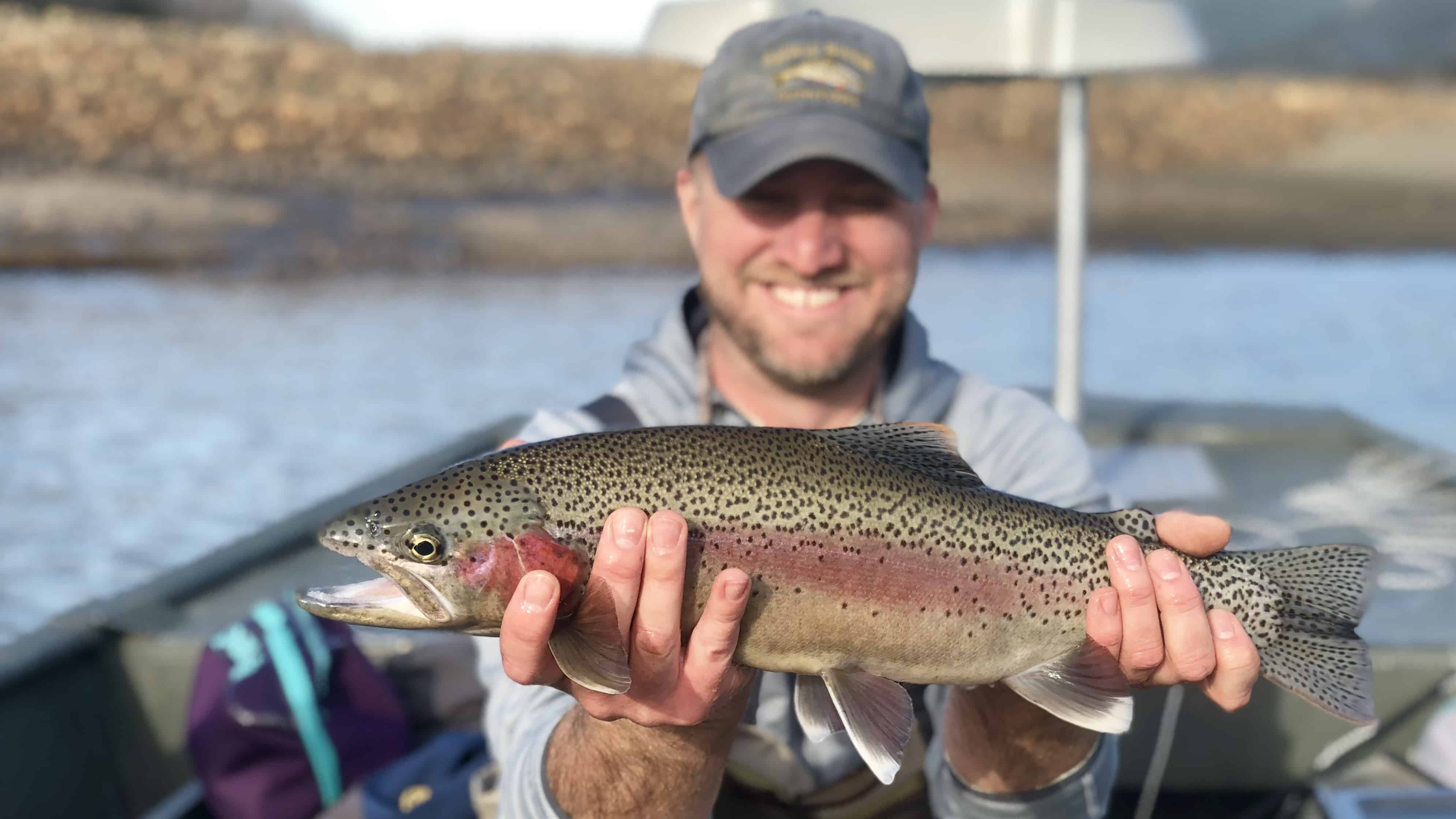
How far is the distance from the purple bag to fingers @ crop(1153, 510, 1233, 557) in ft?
7.88

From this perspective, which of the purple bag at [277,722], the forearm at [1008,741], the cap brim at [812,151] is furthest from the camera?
the purple bag at [277,722]

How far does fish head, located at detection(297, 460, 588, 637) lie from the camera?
1.92 m

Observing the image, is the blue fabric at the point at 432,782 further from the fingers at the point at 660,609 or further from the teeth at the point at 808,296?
the teeth at the point at 808,296

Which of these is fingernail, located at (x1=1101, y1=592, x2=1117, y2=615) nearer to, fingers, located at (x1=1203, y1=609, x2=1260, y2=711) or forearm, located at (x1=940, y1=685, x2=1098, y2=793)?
fingers, located at (x1=1203, y1=609, x2=1260, y2=711)

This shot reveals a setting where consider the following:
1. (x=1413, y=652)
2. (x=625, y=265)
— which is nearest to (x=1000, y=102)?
(x=625, y=265)

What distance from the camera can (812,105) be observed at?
2961mm

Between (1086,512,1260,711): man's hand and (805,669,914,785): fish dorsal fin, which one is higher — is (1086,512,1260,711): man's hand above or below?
above

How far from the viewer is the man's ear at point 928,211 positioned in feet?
10.5

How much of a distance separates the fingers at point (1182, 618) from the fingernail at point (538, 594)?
1058 millimetres

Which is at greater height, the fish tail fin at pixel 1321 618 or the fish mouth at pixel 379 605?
the fish mouth at pixel 379 605

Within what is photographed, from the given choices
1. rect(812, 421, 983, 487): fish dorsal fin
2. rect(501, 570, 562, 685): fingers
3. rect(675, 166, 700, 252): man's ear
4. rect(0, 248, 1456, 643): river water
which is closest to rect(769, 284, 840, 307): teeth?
rect(675, 166, 700, 252): man's ear

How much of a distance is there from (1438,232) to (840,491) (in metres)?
31.4

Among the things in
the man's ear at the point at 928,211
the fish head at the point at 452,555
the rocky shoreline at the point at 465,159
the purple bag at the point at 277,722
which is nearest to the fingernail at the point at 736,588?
the fish head at the point at 452,555

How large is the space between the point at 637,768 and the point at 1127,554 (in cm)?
96
